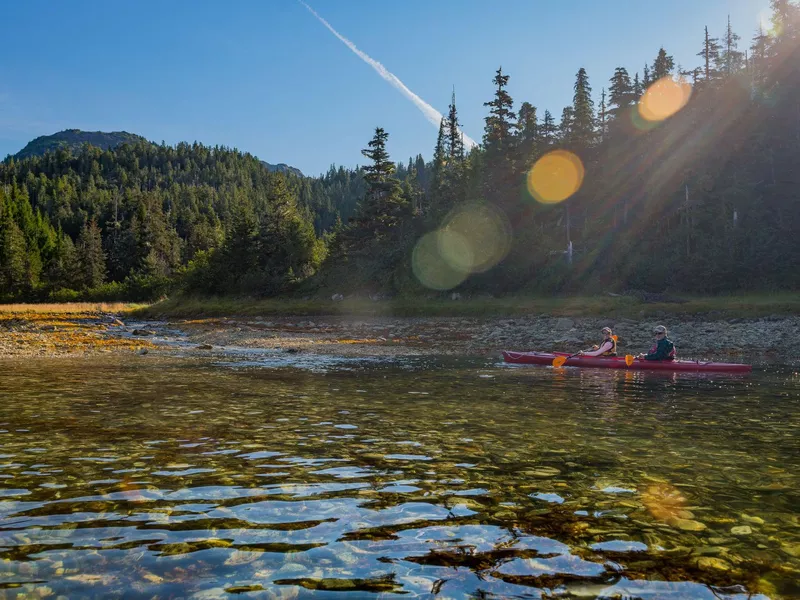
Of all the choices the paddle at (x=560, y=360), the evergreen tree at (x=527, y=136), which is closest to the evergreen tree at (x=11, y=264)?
the evergreen tree at (x=527, y=136)

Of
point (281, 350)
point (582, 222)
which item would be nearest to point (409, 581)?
point (281, 350)

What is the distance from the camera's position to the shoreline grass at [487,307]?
36156mm

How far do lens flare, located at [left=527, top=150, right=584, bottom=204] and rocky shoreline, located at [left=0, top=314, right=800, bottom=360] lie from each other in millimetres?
26172

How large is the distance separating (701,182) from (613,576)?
194 feet

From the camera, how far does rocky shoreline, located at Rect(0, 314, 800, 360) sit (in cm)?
2791

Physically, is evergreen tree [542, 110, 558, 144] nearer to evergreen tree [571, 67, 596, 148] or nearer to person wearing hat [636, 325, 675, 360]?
evergreen tree [571, 67, 596, 148]

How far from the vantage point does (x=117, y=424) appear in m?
10.4

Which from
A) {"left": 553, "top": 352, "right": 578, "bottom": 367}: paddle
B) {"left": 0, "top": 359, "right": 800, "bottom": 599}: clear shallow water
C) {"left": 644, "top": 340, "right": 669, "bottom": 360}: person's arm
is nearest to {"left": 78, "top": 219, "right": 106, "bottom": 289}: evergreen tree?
{"left": 553, "top": 352, "right": 578, "bottom": 367}: paddle

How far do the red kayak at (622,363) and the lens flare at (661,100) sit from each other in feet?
178

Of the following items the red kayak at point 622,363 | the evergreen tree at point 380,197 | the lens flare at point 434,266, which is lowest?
the red kayak at point 622,363

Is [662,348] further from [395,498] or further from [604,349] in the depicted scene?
[395,498]

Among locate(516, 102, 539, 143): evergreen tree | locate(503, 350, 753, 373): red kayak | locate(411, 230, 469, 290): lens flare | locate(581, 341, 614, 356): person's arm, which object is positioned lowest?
locate(503, 350, 753, 373): red kayak

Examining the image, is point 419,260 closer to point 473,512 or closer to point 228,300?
point 228,300

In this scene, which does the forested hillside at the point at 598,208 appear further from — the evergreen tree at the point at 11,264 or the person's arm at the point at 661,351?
the evergreen tree at the point at 11,264
